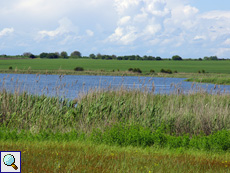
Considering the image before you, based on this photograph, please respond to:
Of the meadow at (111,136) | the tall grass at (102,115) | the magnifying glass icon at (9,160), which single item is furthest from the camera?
the tall grass at (102,115)

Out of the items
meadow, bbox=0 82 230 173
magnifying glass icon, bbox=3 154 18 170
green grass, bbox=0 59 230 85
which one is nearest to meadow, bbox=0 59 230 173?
meadow, bbox=0 82 230 173

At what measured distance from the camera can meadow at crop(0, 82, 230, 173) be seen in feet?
24.0

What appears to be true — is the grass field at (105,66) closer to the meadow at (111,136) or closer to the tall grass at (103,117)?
the tall grass at (103,117)

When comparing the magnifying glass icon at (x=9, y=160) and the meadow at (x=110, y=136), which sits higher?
the magnifying glass icon at (x=9, y=160)

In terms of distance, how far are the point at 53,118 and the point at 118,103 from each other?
2756mm

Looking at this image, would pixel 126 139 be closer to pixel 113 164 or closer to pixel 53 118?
pixel 113 164

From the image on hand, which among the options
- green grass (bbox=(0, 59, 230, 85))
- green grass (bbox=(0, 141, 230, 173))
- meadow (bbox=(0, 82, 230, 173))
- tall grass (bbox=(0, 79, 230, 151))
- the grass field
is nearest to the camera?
green grass (bbox=(0, 141, 230, 173))

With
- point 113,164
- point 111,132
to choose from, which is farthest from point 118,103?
point 113,164

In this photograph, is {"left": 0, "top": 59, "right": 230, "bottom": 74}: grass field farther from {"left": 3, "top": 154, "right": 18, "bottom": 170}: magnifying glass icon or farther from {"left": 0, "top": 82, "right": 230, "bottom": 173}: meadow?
{"left": 3, "top": 154, "right": 18, "bottom": 170}: magnifying glass icon

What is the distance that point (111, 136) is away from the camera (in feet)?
32.8

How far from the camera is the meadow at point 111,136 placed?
7312mm

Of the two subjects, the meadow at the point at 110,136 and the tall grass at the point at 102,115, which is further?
the tall grass at the point at 102,115

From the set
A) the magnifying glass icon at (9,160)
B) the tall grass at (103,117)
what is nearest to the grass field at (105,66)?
the tall grass at (103,117)

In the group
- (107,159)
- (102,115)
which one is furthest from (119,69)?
(107,159)
